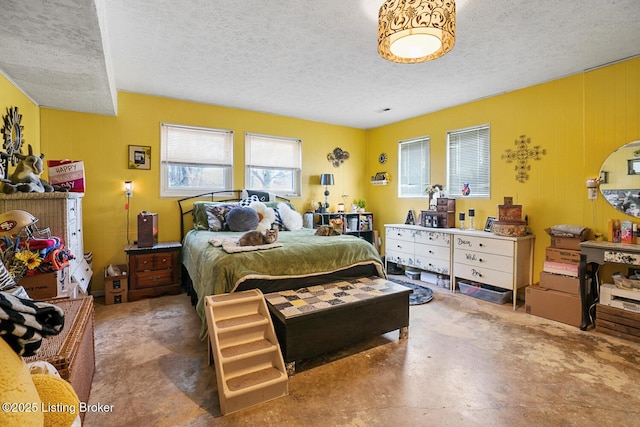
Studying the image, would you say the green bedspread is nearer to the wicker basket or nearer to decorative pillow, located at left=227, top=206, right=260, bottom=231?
decorative pillow, located at left=227, top=206, right=260, bottom=231

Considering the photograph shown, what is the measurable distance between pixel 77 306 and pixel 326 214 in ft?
12.1

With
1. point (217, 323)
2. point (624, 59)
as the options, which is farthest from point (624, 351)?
point (217, 323)

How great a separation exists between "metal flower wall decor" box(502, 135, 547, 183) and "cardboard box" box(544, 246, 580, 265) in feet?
3.04

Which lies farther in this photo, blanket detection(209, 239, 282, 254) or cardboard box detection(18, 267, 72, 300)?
blanket detection(209, 239, 282, 254)

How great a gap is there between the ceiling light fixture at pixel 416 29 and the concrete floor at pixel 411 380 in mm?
2201

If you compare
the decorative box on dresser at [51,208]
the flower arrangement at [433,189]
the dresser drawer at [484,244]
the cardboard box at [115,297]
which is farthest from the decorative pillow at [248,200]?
the dresser drawer at [484,244]

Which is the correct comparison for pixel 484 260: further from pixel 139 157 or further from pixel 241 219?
pixel 139 157

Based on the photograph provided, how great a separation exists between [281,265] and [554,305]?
108 inches

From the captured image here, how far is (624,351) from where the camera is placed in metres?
2.41

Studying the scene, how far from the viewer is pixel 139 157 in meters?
3.94

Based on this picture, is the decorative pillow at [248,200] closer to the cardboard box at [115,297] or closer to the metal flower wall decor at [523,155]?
the cardboard box at [115,297]

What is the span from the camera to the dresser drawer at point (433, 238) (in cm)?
398

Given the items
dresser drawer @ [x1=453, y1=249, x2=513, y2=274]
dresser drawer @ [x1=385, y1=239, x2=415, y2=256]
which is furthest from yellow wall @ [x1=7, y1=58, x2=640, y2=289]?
dresser drawer @ [x1=385, y1=239, x2=415, y2=256]

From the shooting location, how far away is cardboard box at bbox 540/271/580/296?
9.72 feet
